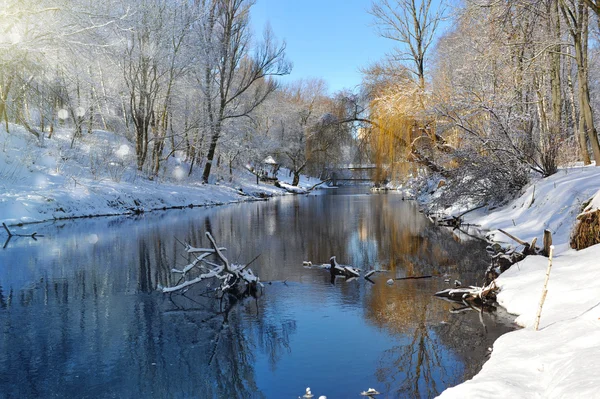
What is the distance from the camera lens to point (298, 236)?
14375mm

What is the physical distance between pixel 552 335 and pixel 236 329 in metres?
3.67

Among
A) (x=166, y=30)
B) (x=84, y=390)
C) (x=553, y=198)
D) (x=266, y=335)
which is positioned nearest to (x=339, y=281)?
(x=266, y=335)

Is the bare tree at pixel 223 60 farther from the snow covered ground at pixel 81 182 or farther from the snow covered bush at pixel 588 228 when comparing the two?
the snow covered bush at pixel 588 228

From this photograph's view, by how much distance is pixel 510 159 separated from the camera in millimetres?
14805

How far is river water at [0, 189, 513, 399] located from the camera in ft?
15.2

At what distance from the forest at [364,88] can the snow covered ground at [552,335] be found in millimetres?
4914

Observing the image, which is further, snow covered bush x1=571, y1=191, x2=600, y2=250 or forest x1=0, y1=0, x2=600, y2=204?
forest x1=0, y1=0, x2=600, y2=204

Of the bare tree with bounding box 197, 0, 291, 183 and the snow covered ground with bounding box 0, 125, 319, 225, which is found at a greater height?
the bare tree with bounding box 197, 0, 291, 183

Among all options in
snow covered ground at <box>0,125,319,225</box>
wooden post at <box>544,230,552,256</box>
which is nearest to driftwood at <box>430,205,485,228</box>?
wooden post at <box>544,230,552,256</box>

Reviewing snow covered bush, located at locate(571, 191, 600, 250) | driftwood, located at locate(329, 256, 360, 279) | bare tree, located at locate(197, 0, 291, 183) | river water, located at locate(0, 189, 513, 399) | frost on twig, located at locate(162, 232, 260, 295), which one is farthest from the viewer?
bare tree, located at locate(197, 0, 291, 183)

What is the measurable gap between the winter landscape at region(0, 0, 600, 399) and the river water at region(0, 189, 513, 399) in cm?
4

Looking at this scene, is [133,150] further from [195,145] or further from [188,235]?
[188,235]

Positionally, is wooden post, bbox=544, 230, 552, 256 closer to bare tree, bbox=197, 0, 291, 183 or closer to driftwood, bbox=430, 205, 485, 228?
driftwood, bbox=430, 205, 485, 228

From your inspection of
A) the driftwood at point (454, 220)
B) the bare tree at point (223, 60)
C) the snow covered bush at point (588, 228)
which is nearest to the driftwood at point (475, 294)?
the snow covered bush at point (588, 228)
